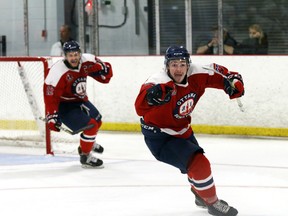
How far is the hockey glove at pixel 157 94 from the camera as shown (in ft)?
12.1

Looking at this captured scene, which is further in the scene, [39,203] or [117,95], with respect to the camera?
[117,95]

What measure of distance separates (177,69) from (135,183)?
4.40ft

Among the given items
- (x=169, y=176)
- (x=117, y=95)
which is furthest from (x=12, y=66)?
(x=169, y=176)

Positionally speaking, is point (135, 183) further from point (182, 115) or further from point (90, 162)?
point (182, 115)

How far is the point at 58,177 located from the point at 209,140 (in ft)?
6.82

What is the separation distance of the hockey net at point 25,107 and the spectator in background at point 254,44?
5.88 feet

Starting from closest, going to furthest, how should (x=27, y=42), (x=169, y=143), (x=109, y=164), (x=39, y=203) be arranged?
(x=169, y=143)
(x=39, y=203)
(x=109, y=164)
(x=27, y=42)

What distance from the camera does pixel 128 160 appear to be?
237 inches

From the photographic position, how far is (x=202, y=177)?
3.92m

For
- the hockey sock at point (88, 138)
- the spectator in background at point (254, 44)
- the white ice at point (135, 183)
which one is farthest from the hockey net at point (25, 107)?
the spectator in background at point (254, 44)

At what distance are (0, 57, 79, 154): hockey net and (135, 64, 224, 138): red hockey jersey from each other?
2.48 meters

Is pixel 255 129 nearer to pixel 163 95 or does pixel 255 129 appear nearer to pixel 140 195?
pixel 140 195

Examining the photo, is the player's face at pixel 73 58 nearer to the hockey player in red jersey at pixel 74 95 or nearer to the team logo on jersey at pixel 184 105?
the hockey player in red jersey at pixel 74 95

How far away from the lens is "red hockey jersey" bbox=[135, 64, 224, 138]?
3902mm
